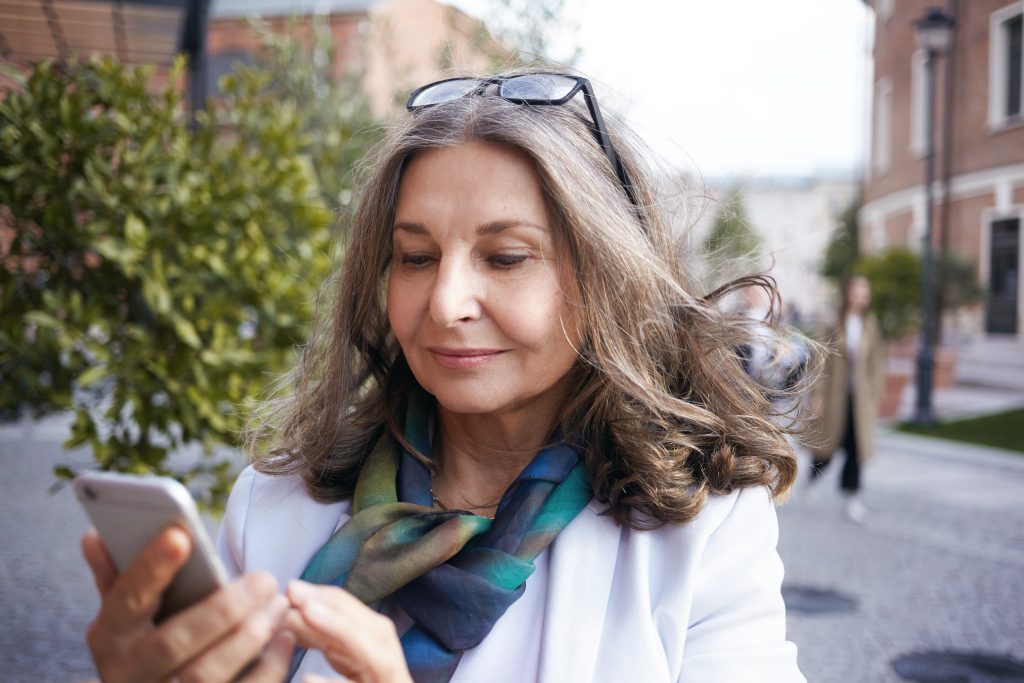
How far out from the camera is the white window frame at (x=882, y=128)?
11.8 m

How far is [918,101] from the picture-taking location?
462 inches

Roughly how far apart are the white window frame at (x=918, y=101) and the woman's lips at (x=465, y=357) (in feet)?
35.9

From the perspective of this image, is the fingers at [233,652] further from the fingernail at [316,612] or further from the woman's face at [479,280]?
the woman's face at [479,280]

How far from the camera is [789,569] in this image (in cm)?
623

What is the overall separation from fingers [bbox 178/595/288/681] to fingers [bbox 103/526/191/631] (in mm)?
79

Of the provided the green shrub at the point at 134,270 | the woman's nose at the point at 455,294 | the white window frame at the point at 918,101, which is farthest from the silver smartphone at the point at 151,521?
the white window frame at the point at 918,101

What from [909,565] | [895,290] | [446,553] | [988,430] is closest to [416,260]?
[446,553]

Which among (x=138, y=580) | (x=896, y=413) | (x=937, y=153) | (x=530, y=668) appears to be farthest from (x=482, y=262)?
(x=896, y=413)

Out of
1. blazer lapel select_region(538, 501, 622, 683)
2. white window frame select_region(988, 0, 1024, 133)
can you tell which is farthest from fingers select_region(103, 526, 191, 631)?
white window frame select_region(988, 0, 1024, 133)

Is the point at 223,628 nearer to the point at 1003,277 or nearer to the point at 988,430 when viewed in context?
the point at 1003,277

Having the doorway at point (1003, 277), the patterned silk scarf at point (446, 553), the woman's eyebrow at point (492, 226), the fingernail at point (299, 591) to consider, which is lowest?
the doorway at point (1003, 277)

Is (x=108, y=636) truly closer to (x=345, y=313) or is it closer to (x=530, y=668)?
(x=530, y=668)

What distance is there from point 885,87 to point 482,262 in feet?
37.7

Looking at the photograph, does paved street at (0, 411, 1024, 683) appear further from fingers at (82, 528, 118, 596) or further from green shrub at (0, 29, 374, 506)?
fingers at (82, 528, 118, 596)
